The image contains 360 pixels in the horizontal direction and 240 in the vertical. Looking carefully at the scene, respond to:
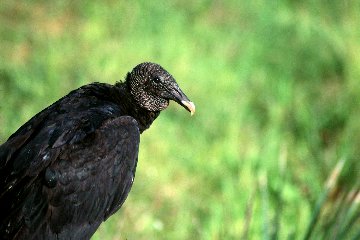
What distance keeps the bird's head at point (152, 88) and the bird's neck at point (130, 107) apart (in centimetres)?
3

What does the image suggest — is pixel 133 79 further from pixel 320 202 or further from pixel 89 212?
pixel 320 202

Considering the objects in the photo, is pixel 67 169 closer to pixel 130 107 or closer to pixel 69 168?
pixel 69 168

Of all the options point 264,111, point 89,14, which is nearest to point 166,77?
point 264,111

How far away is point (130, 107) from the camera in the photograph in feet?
13.1

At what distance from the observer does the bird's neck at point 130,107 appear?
155 inches

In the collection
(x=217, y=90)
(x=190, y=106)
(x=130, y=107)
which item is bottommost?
(x=130, y=107)

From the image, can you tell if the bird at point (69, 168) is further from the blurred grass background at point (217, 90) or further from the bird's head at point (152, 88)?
the blurred grass background at point (217, 90)

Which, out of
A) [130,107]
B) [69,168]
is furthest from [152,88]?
[69,168]

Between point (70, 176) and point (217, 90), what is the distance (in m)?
3.44

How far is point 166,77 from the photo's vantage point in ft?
13.3

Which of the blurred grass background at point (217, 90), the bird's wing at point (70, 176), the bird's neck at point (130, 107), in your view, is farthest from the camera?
the blurred grass background at point (217, 90)

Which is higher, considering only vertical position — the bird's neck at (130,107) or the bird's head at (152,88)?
the bird's head at (152,88)

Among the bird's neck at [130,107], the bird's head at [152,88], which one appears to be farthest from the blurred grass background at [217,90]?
the bird's head at [152,88]

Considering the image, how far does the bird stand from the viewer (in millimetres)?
3393
